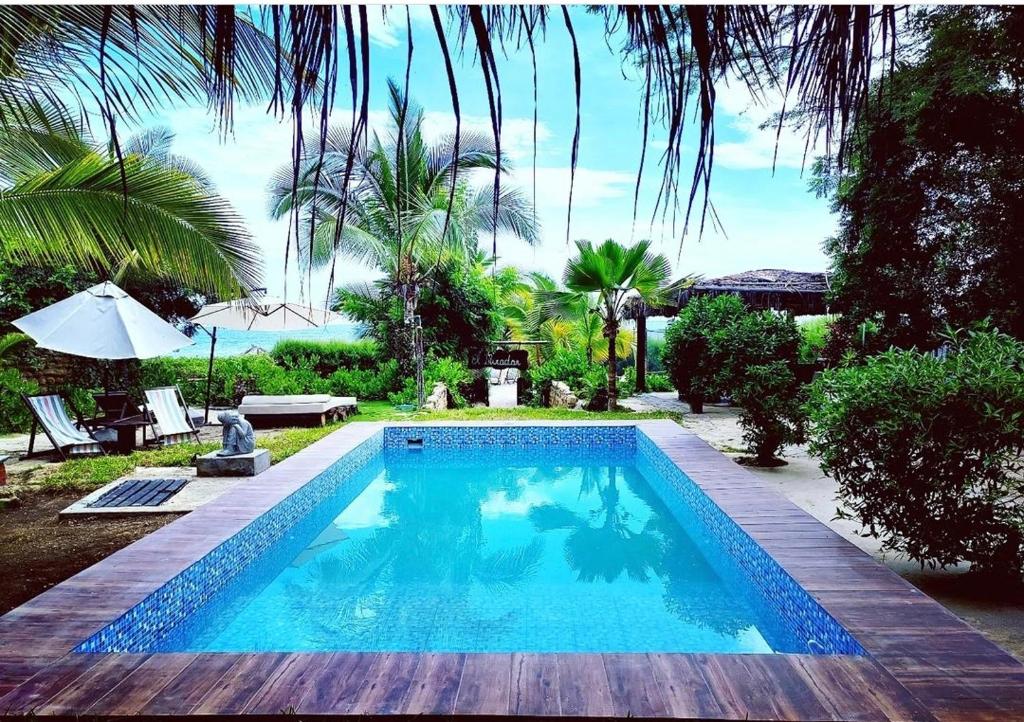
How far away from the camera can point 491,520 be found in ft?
22.5

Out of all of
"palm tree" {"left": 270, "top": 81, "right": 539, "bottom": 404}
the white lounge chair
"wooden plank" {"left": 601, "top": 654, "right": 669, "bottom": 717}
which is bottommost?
"wooden plank" {"left": 601, "top": 654, "right": 669, "bottom": 717}

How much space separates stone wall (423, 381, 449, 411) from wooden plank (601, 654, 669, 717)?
32.9 feet

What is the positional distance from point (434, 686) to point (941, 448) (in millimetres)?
2931

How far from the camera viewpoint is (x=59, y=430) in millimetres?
8289

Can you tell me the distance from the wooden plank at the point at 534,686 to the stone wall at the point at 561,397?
10343 millimetres

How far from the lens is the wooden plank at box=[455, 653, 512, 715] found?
7.92ft

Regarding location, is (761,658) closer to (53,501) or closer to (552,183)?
(552,183)

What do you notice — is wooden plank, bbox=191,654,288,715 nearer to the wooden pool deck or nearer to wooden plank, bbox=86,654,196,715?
the wooden pool deck

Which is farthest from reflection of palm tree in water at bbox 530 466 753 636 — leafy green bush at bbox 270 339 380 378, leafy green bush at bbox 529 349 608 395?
leafy green bush at bbox 270 339 380 378

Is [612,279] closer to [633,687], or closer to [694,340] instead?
[694,340]

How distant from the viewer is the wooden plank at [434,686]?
7.94 feet

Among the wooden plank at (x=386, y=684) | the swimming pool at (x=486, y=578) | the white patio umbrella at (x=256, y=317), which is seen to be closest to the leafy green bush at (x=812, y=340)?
the swimming pool at (x=486, y=578)

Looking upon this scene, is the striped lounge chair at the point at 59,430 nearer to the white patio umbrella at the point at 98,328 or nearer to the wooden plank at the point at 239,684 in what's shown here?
the white patio umbrella at the point at 98,328

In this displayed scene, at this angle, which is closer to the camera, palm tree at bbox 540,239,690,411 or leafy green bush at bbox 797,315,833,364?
leafy green bush at bbox 797,315,833,364
